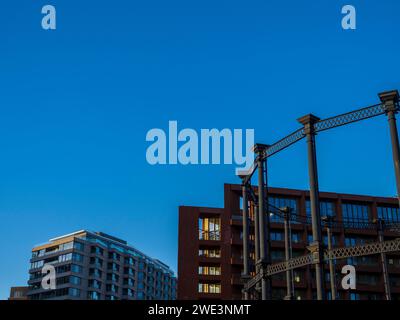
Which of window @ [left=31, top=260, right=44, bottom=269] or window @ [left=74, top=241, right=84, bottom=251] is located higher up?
window @ [left=74, top=241, right=84, bottom=251]

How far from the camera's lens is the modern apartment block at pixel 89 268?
124750mm

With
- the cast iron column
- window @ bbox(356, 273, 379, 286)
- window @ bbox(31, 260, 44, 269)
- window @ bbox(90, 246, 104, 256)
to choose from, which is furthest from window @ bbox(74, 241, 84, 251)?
the cast iron column

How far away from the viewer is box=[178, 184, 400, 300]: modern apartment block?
77.0 m

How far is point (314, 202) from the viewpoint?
99.4ft

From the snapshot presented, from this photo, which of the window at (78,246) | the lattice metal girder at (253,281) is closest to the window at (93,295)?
the window at (78,246)

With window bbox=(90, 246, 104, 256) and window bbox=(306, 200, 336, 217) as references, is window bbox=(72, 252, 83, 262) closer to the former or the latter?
window bbox=(90, 246, 104, 256)

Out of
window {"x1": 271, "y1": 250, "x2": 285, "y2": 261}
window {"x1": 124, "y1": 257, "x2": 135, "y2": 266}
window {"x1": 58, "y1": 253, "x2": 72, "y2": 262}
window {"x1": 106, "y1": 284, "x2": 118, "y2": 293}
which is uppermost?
window {"x1": 124, "y1": 257, "x2": 135, "y2": 266}

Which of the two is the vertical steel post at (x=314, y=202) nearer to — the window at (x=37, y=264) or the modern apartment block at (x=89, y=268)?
the modern apartment block at (x=89, y=268)

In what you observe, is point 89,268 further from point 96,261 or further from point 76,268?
point 76,268
